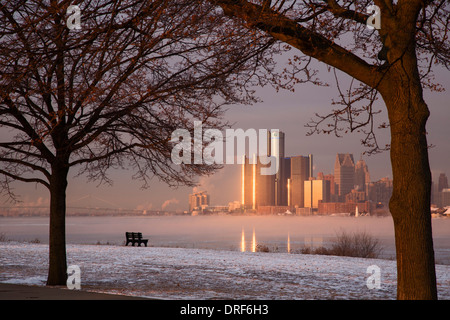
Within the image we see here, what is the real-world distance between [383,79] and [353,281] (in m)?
8.24

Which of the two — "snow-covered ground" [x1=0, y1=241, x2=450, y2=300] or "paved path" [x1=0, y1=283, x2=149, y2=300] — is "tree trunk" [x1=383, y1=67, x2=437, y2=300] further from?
"paved path" [x1=0, y1=283, x2=149, y2=300]

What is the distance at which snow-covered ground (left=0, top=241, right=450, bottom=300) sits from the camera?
13180mm

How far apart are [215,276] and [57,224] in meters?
4.85

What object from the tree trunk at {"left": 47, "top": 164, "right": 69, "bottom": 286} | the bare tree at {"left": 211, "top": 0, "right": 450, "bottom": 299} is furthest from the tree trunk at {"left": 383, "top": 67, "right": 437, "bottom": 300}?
the tree trunk at {"left": 47, "top": 164, "right": 69, "bottom": 286}

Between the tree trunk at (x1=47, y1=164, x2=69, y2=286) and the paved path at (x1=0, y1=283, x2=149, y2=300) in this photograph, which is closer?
the paved path at (x1=0, y1=283, x2=149, y2=300)

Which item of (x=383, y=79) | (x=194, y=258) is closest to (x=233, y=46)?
(x=383, y=79)

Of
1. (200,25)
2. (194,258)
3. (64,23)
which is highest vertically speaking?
(200,25)

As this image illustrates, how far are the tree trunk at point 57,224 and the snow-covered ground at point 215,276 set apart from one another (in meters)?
0.58

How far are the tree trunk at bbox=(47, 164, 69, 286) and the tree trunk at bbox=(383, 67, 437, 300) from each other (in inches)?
360

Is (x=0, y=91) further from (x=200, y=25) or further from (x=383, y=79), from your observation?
(x=383, y=79)
